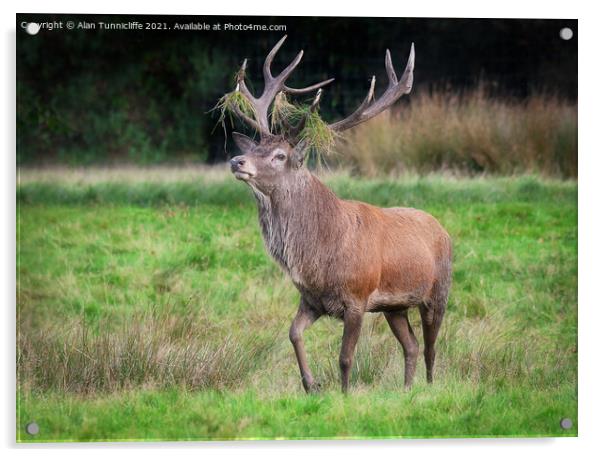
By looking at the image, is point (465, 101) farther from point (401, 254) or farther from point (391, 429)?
point (391, 429)

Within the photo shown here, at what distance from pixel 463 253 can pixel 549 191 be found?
3.57ft

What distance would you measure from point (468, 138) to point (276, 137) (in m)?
2.84

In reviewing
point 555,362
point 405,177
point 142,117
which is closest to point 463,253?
point 405,177

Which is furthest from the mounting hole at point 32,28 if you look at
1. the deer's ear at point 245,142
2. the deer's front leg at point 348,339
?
the deer's front leg at point 348,339

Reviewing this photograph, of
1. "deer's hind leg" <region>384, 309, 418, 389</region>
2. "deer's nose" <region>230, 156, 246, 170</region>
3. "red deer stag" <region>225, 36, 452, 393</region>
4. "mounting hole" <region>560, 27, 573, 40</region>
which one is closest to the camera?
"deer's nose" <region>230, 156, 246, 170</region>

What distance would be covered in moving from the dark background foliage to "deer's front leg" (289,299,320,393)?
69.2 inches

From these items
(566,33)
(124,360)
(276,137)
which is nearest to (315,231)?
(276,137)

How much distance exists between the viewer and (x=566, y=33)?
349 inches

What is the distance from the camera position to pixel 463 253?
1087cm

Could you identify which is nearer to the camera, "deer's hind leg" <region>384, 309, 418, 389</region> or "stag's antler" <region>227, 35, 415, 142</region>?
"stag's antler" <region>227, 35, 415, 142</region>

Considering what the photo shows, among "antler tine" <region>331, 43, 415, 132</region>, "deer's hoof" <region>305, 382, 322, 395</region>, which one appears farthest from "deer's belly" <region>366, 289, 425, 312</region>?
"antler tine" <region>331, 43, 415, 132</region>

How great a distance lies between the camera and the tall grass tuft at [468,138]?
9.71 m

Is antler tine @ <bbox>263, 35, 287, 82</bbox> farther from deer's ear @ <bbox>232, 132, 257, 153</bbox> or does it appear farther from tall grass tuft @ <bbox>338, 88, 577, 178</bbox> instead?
tall grass tuft @ <bbox>338, 88, 577, 178</bbox>

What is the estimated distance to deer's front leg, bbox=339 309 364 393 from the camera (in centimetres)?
849
